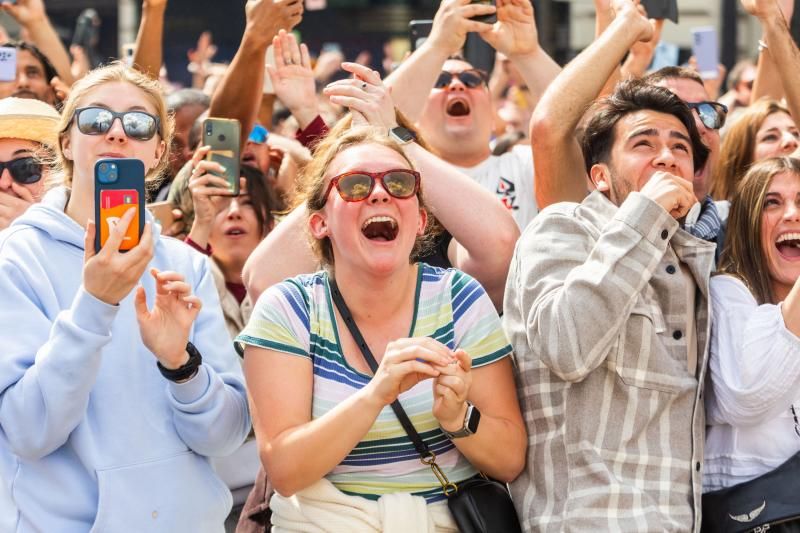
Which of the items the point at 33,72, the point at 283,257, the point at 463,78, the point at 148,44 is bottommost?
the point at 33,72

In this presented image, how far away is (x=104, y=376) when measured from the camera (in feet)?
9.99

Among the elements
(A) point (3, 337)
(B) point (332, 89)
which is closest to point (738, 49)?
(B) point (332, 89)

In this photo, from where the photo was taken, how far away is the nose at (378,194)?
3051 mm

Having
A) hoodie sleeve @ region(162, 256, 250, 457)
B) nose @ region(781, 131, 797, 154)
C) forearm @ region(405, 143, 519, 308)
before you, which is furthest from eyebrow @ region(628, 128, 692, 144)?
nose @ region(781, 131, 797, 154)

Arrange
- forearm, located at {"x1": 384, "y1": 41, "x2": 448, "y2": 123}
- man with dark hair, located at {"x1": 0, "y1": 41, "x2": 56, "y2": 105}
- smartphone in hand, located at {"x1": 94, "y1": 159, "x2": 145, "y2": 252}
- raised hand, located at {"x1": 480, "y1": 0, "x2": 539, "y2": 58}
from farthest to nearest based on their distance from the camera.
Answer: man with dark hair, located at {"x1": 0, "y1": 41, "x2": 56, "y2": 105} < raised hand, located at {"x1": 480, "y1": 0, "x2": 539, "y2": 58} < forearm, located at {"x1": 384, "y1": 41, "x2": 448, "y2": 123} < smartphone in hand, located at {"x1": 94, "y1": 159, "x2": 145, "y2": 252}

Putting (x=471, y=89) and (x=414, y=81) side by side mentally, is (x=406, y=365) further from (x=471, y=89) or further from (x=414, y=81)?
(x=471, y=89)

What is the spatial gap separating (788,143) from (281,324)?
3059 millimetres

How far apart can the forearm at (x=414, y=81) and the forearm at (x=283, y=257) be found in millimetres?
751

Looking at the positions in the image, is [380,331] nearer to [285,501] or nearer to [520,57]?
[285,501]

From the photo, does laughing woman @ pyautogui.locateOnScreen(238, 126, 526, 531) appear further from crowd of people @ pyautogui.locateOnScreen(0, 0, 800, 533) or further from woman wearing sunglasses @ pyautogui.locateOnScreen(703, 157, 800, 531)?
woman wearing sunglasses @ pyautogui.locateOnScreen(703, 157, 800, 531)

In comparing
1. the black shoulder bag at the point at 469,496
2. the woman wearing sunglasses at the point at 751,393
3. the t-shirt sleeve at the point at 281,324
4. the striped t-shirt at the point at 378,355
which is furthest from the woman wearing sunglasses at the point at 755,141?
the t-shirt sleeve at the point at 281,324

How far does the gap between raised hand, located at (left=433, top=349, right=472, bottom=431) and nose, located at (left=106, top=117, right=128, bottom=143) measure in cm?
109

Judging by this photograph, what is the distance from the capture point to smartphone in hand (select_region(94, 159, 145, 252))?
112 inches

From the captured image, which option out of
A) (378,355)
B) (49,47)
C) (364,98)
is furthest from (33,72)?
(378,355)
